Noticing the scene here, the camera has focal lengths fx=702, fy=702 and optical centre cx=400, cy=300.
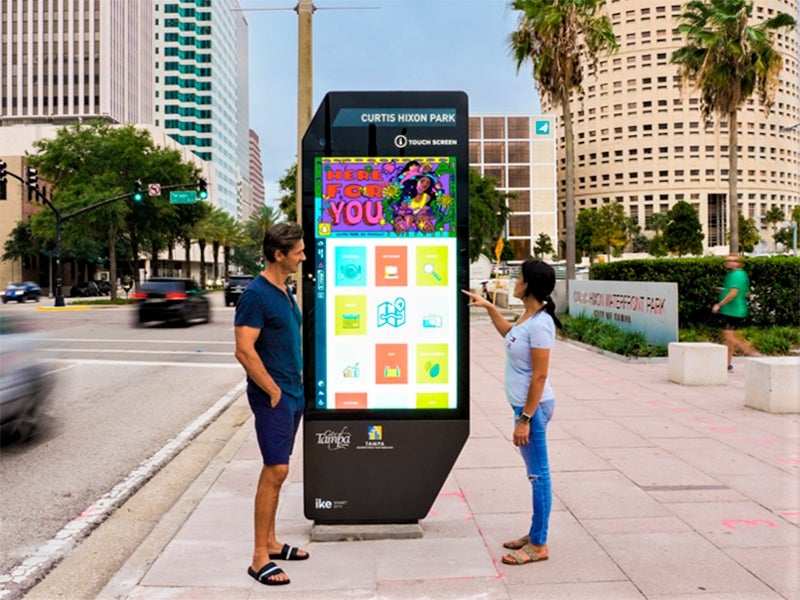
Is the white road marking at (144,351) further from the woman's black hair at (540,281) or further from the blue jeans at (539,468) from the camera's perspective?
the woman's black hair at (540,281)

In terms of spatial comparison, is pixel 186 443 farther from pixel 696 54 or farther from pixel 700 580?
pixel 696 54

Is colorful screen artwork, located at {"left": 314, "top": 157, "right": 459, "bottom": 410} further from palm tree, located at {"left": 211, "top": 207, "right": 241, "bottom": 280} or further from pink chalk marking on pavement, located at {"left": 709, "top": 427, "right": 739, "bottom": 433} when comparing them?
palm tree, located at {"left": 211, "top": 207, "right": 241, "bottom": 280}

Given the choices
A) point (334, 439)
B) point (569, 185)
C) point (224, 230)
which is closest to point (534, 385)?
point (334, 439)

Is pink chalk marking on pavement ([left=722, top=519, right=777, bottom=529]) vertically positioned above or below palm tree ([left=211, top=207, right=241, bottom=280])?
below

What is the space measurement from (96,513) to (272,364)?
2.49m

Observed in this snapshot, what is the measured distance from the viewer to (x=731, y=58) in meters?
24.2

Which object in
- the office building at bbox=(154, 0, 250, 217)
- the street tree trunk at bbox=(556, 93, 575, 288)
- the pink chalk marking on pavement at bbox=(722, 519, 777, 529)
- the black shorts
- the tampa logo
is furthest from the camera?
the office building at bbox=(154, 0, 250, 217)

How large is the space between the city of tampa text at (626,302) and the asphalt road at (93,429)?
27.3 ft

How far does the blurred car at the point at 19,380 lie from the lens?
6840 millimetres

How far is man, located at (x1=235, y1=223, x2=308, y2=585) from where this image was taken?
3.82 m

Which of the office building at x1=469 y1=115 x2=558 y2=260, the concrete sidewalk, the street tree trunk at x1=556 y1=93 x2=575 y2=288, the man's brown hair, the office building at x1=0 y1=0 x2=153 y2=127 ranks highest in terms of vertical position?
the office building at x1=0 y1=0 x2=153 y2=127

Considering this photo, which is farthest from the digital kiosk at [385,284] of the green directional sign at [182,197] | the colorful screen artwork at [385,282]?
the green directional sign at [182,197]

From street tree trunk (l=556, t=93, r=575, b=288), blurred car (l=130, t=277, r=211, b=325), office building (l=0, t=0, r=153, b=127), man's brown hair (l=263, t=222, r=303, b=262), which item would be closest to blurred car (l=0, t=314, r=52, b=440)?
man's brown hair (l=263, t=222, r=303, b=262)

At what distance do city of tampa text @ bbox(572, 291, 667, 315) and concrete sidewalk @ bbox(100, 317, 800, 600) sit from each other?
6.28m
